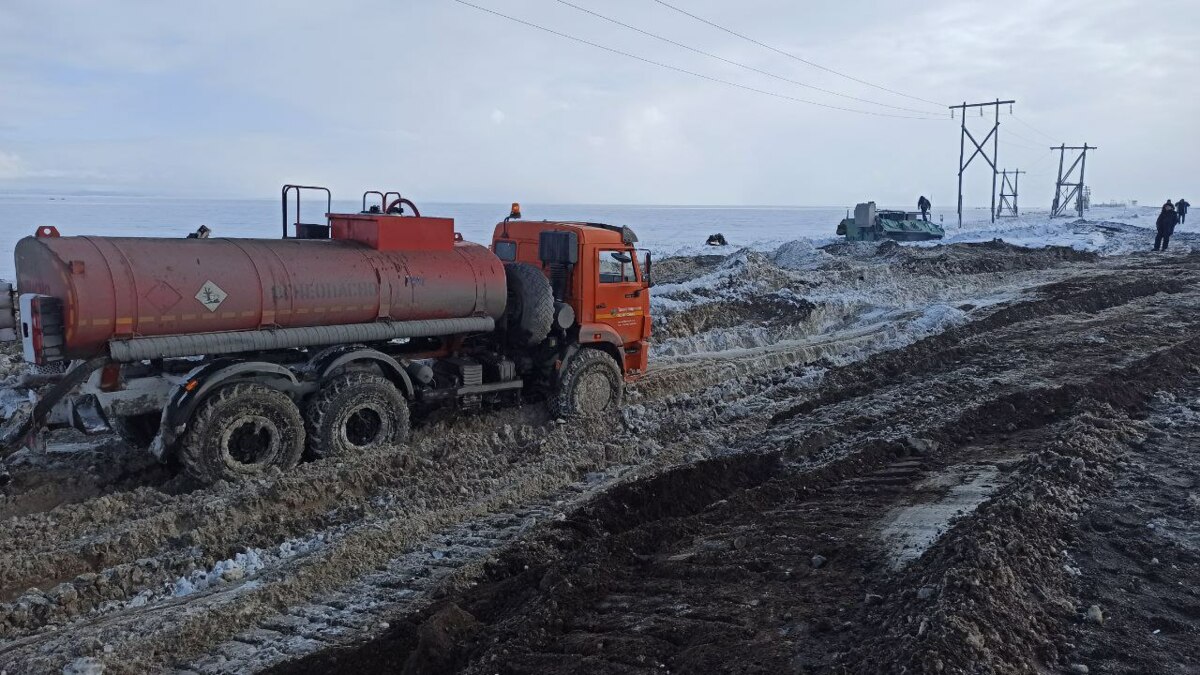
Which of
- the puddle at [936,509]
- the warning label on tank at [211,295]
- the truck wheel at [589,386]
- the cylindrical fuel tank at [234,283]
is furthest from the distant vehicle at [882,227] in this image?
the warning label on tank at [211,295]

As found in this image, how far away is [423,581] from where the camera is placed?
20.3 feet

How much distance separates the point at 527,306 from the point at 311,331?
8.84 feet

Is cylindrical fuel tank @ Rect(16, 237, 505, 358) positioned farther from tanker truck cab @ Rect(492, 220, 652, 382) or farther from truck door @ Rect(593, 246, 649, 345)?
truck door @ Rect(593, 246, 649, 345)

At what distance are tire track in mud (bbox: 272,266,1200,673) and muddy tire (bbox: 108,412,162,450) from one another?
176 inches

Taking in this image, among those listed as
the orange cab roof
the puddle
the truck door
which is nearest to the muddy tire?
the orange cab roof

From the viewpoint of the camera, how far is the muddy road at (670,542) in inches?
191

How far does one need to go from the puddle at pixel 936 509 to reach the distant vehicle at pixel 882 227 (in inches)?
1308

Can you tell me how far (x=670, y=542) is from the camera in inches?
255

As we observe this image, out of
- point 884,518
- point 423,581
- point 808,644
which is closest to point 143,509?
point 423,581

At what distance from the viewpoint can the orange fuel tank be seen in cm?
741

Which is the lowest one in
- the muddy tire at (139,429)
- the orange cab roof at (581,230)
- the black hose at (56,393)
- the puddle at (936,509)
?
the puddle at (936,509)

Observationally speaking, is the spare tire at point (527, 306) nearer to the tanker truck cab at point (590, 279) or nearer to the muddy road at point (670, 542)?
the tanker truck cab at point (590, 279)

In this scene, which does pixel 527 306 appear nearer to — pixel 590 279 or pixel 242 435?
pixel 590 279

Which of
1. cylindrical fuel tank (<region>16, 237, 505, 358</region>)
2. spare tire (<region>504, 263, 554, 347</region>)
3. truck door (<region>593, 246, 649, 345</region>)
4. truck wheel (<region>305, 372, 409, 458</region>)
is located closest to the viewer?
cylindrical fuel tank (<region>16, 237, 505, 358</region>)
